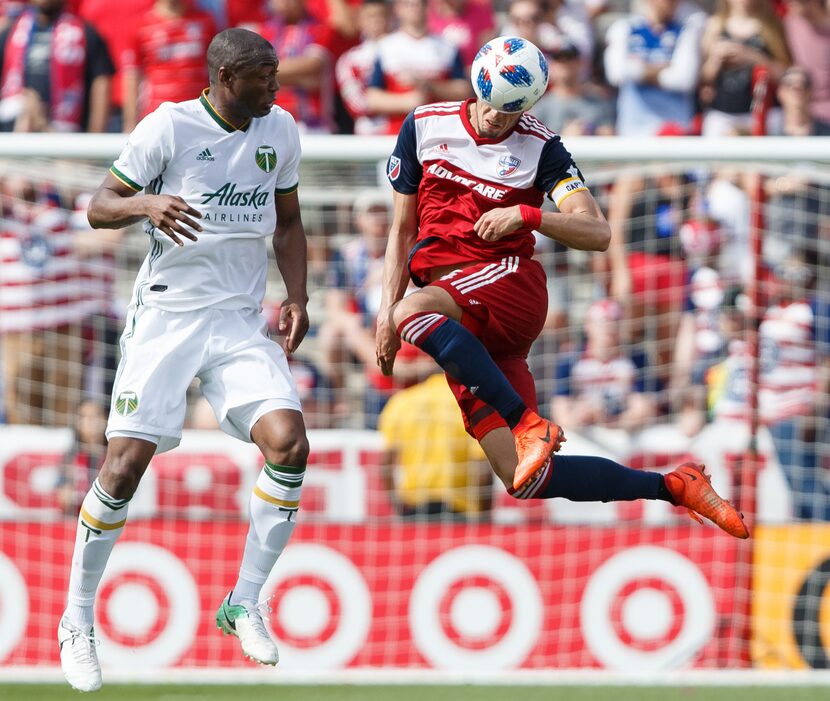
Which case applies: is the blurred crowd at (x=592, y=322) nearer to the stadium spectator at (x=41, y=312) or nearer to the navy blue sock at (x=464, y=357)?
the stadium spectator at (x=41, y=312)

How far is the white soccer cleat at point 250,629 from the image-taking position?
736 cm

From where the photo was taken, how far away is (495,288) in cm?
741

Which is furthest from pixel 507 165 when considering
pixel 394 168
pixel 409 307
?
pixel 409 307

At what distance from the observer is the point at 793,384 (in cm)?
1101

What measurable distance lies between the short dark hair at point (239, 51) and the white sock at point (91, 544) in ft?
6.73

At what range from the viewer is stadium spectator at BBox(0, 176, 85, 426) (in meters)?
11.3

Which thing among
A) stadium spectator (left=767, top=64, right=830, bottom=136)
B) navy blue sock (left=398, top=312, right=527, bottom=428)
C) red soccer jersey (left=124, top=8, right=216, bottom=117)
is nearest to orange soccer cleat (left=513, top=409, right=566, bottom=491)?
navy blue sock (left=398, top=312, right=527, bottom=428)

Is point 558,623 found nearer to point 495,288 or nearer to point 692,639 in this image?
point 692,639

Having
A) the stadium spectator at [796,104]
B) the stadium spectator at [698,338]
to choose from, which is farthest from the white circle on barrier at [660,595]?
the stadium spectator at [796,104]

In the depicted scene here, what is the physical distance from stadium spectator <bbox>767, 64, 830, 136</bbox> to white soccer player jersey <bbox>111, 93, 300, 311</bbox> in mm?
5828

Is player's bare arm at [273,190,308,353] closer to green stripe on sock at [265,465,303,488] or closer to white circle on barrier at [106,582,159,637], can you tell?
green stripe on sock at [265,465,303,488]

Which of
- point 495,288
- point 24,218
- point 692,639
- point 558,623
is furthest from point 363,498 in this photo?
point 495,288

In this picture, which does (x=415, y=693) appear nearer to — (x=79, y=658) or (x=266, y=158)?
(x=79, y=658)

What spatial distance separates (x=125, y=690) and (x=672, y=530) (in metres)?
3.92
